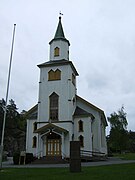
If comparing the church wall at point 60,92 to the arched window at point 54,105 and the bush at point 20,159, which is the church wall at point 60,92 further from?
the bush at point 20,159

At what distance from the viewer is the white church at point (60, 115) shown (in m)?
34.0

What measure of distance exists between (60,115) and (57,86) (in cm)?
446

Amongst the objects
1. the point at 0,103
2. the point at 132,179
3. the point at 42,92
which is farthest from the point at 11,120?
the point at 132,179

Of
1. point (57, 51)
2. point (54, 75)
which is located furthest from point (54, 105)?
point (57, 51)

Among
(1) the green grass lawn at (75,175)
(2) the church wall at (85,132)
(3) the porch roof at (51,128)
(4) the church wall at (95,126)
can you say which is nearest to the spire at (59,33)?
(4) the church wall at (95,126)

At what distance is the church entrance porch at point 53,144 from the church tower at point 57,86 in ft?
7.25

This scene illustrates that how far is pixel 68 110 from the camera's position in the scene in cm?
3503

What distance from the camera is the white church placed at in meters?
34.0

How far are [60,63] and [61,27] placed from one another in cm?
833

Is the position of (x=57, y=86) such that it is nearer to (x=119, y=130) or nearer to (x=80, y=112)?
(x=80, y=112)

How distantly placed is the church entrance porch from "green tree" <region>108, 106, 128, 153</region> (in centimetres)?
2429

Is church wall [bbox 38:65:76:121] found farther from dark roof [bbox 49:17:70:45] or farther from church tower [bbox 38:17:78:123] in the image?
dark roof [bbox 49:17:70:45]

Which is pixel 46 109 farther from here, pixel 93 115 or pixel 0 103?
pixel 0 103

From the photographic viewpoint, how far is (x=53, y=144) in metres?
34.1
